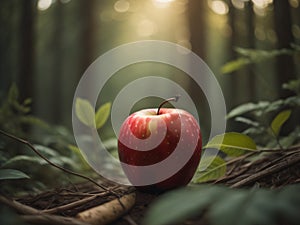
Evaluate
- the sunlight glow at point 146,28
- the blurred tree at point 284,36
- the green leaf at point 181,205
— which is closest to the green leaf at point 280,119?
the green leaf at point 181,205

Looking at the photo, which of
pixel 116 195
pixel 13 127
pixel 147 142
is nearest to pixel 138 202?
pixel 116 195

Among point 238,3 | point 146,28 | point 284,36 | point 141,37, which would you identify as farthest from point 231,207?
point 141,37

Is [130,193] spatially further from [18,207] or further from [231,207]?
[231,207]

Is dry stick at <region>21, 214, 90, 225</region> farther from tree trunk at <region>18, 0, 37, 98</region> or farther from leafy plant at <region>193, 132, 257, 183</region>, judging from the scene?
tree trunk at <region>18, 0, 37, 98</region>

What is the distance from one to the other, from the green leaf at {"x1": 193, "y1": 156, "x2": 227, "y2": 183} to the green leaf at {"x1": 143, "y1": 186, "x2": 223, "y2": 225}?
67cm

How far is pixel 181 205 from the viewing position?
624 millimetres

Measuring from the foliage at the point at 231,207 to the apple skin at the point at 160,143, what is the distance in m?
0.61

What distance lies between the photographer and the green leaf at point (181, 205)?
589 millimetres

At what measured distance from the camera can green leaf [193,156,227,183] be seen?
53.2 inches

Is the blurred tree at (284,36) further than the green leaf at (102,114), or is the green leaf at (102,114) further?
the blurred tree at (284,36)

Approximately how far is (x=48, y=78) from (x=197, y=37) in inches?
523

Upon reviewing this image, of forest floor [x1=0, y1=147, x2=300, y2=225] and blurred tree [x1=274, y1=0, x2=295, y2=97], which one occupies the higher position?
blurred tree [x1=274, y1=0, x2=295, y2=97]

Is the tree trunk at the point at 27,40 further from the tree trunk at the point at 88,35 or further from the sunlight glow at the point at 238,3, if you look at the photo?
the sunlight glow at the point at 238,3

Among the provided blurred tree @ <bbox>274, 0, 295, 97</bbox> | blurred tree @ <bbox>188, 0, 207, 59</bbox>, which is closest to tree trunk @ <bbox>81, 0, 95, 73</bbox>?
blurred tree @ <bbox>188, 0, 207, 59</bbox>
